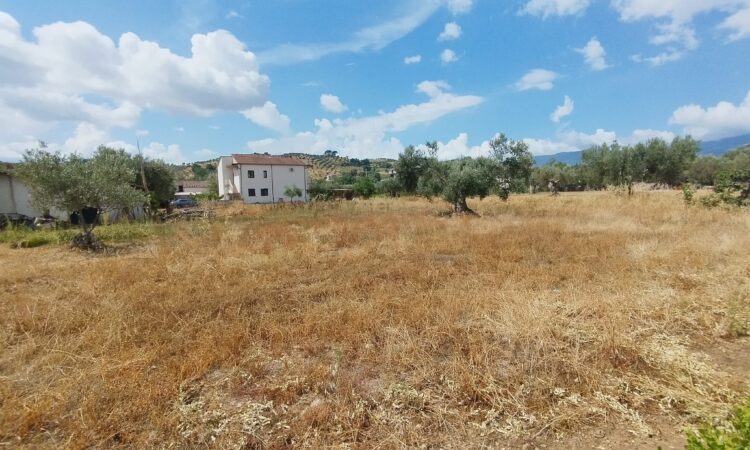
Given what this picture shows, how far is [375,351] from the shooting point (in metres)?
3.68

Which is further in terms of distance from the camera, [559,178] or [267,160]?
[559,178]

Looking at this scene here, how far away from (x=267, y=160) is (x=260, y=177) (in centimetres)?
261

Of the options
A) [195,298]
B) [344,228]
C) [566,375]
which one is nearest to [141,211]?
[344,228]

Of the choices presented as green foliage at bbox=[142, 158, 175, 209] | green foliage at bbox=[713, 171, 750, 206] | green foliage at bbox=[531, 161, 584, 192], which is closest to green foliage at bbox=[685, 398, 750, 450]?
green foliage at bbox=[713, 171, 750, 206]

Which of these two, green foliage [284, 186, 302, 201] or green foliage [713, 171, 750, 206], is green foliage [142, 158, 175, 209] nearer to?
green foliage [284, 186, 302, 201]

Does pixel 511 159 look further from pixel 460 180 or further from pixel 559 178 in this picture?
pixel 559 178

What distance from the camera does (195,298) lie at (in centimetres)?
535

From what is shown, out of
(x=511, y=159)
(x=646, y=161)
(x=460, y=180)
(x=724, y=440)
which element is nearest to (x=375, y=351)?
(x=724, y=440)

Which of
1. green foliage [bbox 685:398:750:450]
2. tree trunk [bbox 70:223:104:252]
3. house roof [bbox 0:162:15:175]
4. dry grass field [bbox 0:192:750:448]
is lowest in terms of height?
dry grass field [bbox 0:192:750:448]

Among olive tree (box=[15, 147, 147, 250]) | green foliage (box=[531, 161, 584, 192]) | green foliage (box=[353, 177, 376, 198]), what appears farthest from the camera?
green foliage (box=[531, 161, 584, 192])

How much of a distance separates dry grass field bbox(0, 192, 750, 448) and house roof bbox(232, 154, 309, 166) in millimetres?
35466

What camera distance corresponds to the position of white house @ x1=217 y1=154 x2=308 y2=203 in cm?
4025

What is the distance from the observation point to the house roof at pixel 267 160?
40.5 m

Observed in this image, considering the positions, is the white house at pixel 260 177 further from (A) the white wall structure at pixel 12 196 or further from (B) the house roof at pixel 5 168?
(B) the house roof at pixel 5 168
